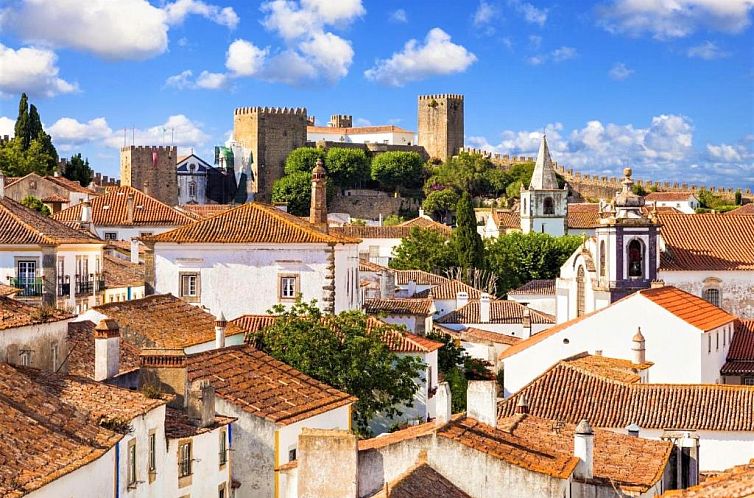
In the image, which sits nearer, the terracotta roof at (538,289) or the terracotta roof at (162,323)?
the terracotta roof at (162,323)

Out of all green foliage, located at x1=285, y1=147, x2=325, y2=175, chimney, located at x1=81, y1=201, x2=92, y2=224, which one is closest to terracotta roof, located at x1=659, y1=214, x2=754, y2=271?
chimney, located at x1=81, y1=201, x2=92, y2=224

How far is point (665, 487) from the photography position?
24203mm

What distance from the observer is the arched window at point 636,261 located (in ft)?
178

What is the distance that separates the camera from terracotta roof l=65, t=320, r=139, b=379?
80.6 ft

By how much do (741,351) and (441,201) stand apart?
253 ft

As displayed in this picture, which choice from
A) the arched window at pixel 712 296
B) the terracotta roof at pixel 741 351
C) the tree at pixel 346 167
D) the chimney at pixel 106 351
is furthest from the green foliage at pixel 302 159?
the chimney at pixel 106 351

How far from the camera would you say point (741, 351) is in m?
49.1

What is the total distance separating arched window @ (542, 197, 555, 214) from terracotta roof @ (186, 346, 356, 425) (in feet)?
255

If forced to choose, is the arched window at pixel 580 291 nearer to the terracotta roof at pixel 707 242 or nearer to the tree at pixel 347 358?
the terracotta roof at pixel 707 242

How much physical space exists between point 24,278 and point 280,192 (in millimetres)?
84295

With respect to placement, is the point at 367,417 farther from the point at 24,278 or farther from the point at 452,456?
the point at 452,456

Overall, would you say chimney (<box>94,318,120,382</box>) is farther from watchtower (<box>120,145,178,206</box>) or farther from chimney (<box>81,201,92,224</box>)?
watchtower (<box>120,145,178,206</box>)

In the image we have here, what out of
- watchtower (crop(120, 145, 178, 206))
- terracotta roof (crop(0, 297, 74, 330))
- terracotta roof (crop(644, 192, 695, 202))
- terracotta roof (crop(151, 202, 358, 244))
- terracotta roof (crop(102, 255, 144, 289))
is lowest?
terracotta roof (crop(102, 255, 144, 289))

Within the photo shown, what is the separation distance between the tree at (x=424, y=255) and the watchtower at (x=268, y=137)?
127ft
